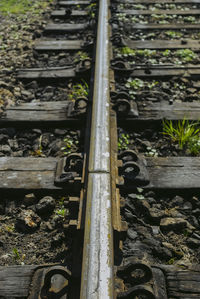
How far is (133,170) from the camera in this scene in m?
2.23

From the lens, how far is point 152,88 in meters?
3.34

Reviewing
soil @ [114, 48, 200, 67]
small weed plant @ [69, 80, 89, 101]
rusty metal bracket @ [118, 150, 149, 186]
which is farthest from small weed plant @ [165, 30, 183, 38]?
rusty metal bracket @ [118, 150, 149, 186]

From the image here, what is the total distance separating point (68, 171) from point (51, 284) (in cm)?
87

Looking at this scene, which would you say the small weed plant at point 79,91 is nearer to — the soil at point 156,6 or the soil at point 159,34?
the soil at point 159,34

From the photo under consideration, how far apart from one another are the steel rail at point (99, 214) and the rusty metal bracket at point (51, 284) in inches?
6.6

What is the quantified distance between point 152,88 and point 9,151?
1679mm

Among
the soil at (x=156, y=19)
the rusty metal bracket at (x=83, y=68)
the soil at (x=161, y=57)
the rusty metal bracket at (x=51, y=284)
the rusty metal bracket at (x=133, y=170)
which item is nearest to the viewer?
the rusty metal bracket at (x=51, y=284)

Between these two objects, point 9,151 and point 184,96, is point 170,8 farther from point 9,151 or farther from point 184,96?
point 9,151

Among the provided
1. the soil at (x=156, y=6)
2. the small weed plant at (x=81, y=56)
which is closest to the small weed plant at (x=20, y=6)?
the soil at (x=156, y=6)

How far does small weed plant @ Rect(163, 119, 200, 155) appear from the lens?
8.28ft

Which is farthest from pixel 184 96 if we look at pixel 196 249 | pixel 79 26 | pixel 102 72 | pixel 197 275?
pixel 79 26

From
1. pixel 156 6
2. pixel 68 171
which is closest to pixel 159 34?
pixel 156 6

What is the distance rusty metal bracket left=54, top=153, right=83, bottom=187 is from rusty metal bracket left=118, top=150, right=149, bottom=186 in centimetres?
30

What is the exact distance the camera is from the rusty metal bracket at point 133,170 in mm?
2129
